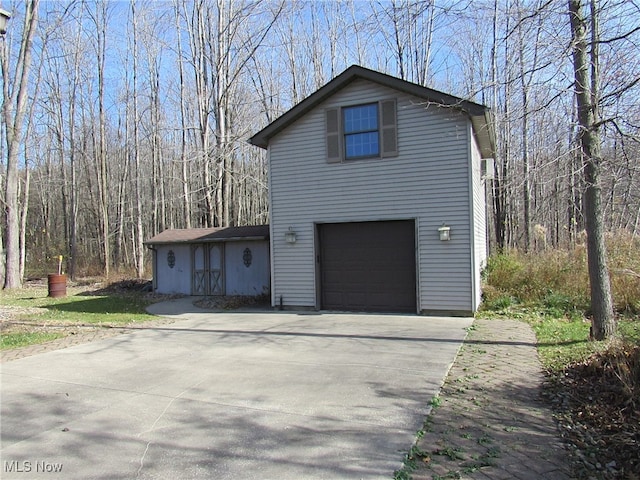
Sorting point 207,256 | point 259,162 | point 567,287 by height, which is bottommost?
point 567,287

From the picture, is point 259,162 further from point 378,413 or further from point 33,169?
point 378,413

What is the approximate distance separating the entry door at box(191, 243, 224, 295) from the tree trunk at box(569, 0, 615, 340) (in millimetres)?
11065

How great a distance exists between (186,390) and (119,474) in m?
1.89

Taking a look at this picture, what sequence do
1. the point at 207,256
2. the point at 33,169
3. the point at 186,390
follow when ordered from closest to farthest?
the point at 186,390 → the point at 207,256 → the point at 33,169

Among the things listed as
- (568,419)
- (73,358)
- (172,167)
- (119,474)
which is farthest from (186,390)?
(172,167)

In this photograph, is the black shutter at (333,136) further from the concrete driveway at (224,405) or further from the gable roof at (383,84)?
the concrete driveway at (224,405)

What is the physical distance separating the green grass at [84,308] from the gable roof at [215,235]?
2.30 metres

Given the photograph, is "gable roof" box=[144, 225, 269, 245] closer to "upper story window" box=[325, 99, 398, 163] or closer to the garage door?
the garage door

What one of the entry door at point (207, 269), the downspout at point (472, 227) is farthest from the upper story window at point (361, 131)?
the entry door at point (207, 269)

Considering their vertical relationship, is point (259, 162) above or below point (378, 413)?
above

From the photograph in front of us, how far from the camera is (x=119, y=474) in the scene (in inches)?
125

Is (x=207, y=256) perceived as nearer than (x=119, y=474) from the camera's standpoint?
No

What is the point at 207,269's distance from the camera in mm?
14977

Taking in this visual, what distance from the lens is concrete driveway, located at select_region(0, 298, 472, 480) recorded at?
3320 mm
